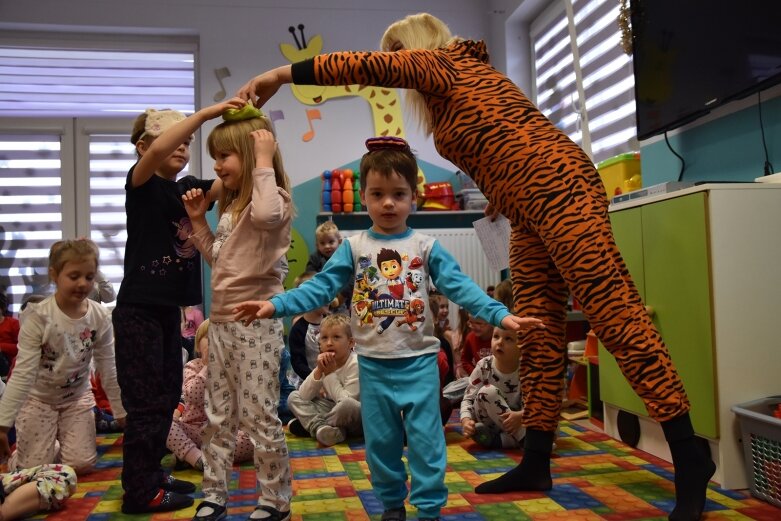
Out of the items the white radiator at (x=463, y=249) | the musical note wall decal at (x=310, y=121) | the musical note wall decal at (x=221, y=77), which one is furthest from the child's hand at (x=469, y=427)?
the musical note wall decal at (x=221, y=77)

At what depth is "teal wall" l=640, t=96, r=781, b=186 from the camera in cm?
216

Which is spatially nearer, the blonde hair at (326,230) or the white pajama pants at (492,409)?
the white pajama pants at (492,409)

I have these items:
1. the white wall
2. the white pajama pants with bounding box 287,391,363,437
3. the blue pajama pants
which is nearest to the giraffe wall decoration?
the white wall

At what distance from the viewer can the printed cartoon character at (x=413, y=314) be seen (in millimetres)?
1542

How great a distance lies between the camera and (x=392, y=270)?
62.3 inches

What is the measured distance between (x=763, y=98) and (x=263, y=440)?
1.81 m

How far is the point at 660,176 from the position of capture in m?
2.78

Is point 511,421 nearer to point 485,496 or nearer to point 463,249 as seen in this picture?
point 485,496

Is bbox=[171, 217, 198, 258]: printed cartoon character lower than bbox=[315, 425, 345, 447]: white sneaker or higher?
higher

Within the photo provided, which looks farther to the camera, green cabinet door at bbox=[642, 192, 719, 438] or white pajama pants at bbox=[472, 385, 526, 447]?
white pajama pants at bbox=[472, 385, 526, 447]

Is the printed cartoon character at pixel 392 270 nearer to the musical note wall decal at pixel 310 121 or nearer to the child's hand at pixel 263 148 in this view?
the child's hand at pixel 263 148

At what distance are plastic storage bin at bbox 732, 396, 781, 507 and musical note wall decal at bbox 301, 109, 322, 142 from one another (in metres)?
3.80

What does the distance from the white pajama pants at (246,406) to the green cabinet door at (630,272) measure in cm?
122

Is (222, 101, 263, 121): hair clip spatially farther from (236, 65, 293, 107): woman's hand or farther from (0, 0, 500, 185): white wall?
(0, 0, 500, 185): white wall
